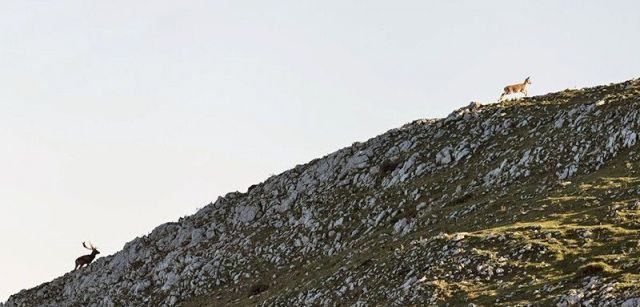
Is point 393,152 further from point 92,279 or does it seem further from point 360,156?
point 92,279

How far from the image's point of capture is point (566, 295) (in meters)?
28.0

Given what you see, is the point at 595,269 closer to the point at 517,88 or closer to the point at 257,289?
the point at 257,289

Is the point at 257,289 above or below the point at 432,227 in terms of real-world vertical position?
below

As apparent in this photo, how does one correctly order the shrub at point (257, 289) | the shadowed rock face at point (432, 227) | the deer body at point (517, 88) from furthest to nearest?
1. the deer body at point (517, 88)
2. the shrub at point (257, 289)
3. the shadowed rock face at point (432, 227)

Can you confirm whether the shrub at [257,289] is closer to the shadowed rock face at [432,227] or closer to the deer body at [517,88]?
the shadowed rock face at [432,227]

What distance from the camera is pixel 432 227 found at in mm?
43531

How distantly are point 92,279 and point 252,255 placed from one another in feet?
58.3

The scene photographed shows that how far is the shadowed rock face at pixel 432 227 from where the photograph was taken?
32.6 metres

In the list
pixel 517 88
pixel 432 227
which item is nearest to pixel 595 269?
pixel 432 227

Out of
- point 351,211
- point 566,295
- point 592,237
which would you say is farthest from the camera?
point 351,211

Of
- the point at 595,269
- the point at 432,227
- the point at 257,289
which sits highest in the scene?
the point at 432,227

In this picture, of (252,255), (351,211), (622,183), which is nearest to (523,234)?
(622,183)

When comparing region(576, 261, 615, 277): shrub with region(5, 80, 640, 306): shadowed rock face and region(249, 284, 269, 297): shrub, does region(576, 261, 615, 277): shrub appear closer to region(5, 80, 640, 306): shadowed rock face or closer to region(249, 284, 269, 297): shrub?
region(5, 80, 640, 306): shadowed rock face

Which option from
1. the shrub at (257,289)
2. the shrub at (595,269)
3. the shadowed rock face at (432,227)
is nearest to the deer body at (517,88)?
the shadowed rock face at (432,227)
